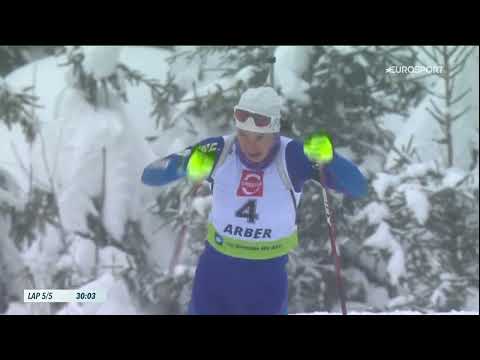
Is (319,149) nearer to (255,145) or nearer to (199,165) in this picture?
(255,145)

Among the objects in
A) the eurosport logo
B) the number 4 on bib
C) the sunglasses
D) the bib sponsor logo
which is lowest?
the number 4 on bib

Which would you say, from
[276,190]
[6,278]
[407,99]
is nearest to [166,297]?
[6,278]

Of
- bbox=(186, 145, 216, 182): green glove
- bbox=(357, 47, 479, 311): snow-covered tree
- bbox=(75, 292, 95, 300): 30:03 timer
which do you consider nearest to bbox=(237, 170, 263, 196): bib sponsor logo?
bbox=(186, 145, 216, 182): green glove

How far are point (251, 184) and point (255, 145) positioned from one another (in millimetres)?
153

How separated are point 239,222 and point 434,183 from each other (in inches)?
66.2

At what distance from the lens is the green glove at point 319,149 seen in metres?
2.42

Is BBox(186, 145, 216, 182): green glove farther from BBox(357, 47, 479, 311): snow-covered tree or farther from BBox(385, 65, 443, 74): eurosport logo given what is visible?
BBox(357, 47, 479, 311): snow-covered tree

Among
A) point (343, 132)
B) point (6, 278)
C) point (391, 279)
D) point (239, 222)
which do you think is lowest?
point (391, 279)

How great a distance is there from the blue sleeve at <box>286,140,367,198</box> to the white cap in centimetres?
11

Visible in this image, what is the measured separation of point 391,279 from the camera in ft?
12.5

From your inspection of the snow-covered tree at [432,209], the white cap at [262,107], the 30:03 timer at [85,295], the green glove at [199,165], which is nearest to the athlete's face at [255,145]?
the white cap at [262,107]

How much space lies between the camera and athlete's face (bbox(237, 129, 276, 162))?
8.21ft

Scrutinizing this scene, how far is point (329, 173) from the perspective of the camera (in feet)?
8.18
